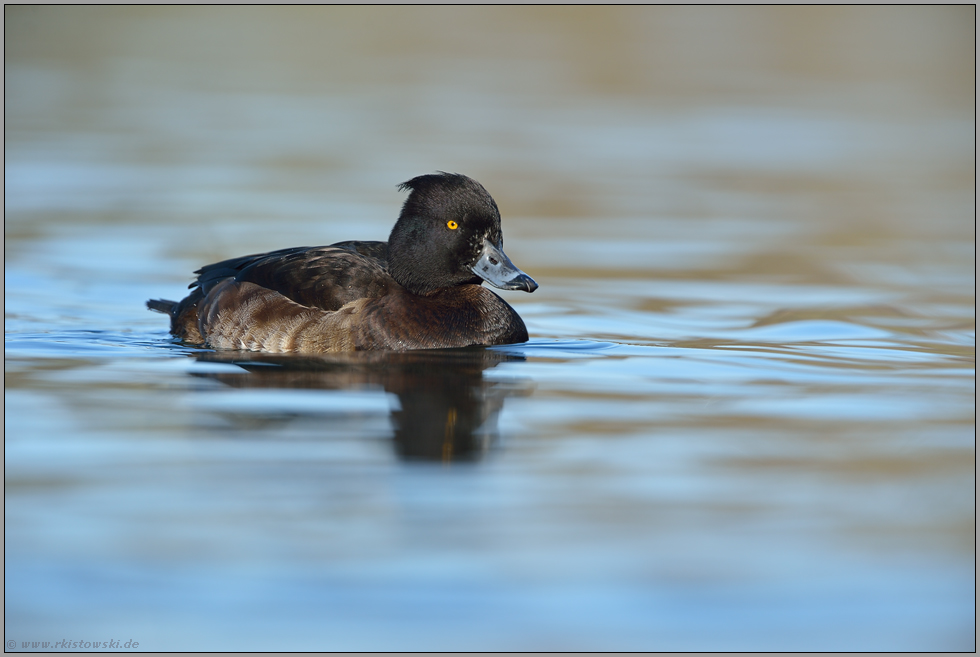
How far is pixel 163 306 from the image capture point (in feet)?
27.9

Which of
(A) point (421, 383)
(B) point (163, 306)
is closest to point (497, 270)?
(A) point (421, 383)

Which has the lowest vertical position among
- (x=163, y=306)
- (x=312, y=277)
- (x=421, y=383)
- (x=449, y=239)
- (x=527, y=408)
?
(x=527, y=408)

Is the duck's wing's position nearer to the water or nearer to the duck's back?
the duck's back

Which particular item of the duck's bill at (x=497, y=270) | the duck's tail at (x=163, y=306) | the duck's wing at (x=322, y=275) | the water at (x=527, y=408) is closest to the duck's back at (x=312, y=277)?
the duck's wing at (x=322, y=275)

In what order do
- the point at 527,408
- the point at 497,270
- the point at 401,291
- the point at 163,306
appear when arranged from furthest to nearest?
the point at 163,306 → the point at 401,291 → the point at 497,270 → the point at 527,408

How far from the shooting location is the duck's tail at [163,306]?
8.41m

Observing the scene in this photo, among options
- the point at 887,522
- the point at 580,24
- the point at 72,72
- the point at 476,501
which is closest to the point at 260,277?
the point at 476,501

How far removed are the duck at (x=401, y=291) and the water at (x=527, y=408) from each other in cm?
23

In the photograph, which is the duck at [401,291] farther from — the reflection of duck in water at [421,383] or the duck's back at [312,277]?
the reflection of duck in water at [421,383]

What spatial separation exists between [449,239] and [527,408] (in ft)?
5.61

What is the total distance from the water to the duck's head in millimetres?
528

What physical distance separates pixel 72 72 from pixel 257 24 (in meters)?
8.55

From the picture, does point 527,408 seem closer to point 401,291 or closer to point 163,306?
point 401,291

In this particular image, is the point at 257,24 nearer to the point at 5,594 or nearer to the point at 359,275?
the point at 359,275
